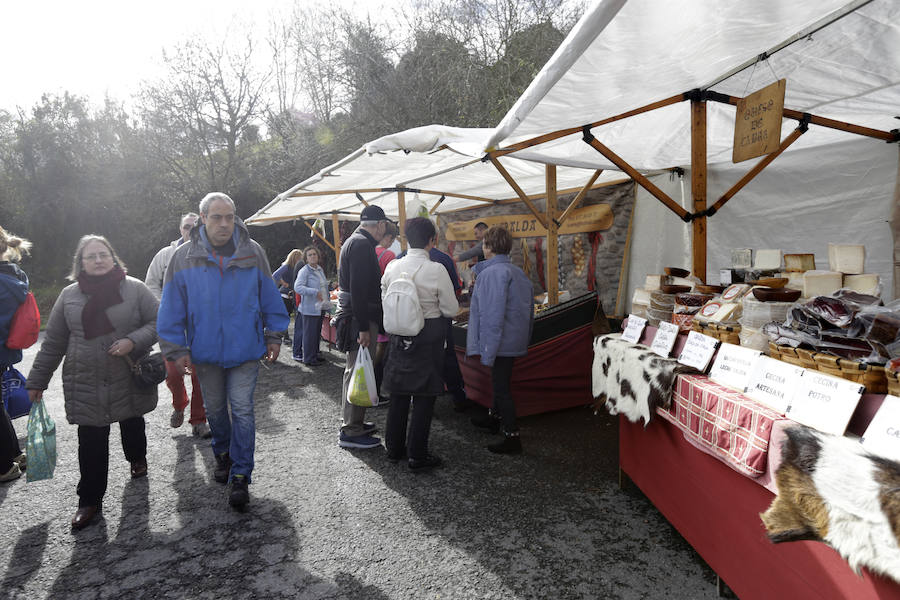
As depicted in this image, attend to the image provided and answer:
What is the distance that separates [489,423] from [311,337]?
3.80m

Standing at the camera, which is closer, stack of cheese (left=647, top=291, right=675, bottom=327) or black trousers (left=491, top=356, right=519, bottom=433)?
stack of cheese (left=647, top=291, right=675, bottom=327)

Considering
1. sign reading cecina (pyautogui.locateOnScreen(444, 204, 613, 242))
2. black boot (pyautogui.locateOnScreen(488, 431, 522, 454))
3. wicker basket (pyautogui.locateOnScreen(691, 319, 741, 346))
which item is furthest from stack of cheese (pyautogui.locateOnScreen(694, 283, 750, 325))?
sign reading cecina (pyautogui.locateOnScreen(444, 204, 613, 242))

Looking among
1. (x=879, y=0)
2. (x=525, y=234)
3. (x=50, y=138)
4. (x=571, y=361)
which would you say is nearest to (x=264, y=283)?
(x=571, y=361)

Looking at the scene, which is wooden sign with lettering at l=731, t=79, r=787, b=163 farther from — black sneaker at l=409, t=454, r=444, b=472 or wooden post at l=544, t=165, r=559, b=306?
black sneaker at l=409, t=454, r=444, b=472

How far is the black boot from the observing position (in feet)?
12.7

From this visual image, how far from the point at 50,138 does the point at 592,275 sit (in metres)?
23.5

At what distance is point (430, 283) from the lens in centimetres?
350

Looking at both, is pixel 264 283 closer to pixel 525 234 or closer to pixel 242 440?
pixel 242 440

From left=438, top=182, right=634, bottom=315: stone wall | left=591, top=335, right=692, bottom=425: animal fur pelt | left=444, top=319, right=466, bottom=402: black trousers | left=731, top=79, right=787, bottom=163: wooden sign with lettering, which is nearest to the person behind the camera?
left=591, top=335, right=692, bottom=425: animal fur pelt

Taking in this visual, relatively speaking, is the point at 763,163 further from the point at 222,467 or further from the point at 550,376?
the point at 222,467

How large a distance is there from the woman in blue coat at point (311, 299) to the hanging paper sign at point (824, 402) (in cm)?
628

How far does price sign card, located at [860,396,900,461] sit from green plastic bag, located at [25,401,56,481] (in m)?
3.89

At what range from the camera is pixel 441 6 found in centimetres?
1529

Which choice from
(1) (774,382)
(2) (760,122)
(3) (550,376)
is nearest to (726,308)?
(1) (774,382)
